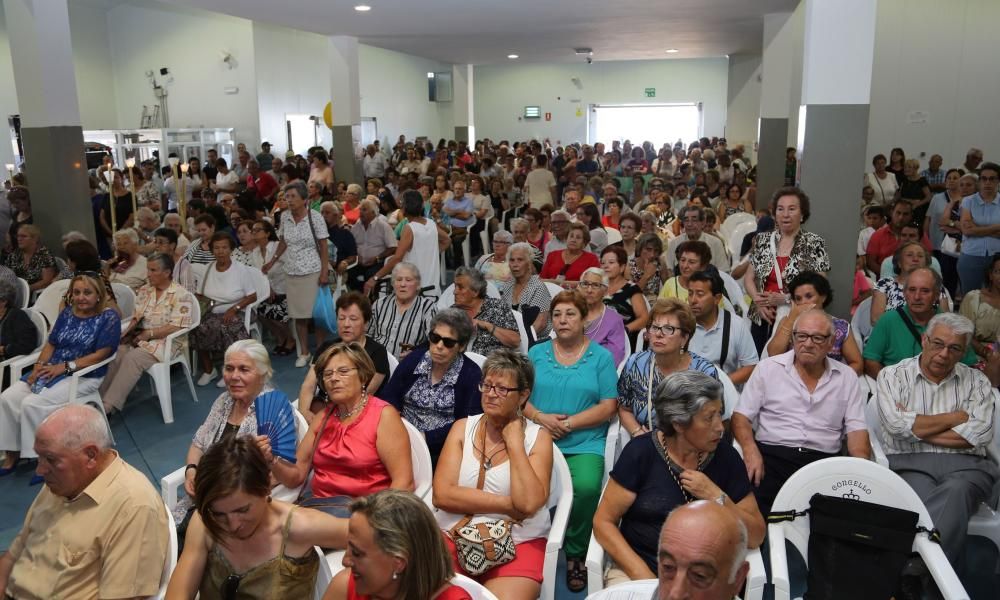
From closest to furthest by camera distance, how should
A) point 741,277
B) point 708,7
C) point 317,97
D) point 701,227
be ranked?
point 741,277 < point 701,227 < point 708,7 < point 317,97

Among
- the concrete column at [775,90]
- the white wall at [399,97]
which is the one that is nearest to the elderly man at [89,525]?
the concrete column at [775,90]

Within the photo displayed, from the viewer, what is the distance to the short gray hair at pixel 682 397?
8.39 ft

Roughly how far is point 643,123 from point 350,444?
2228 centimetres

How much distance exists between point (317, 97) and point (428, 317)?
45.2 feet

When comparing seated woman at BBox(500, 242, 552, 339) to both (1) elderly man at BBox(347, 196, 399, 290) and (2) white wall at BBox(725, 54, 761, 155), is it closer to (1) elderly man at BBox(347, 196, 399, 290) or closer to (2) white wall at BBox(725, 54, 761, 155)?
(1) elderly man at BBox(347, 196, 399, 290)

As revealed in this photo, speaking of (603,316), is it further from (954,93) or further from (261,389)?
(954,93)

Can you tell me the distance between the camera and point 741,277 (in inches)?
218

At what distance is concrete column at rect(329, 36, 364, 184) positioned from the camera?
10672mm

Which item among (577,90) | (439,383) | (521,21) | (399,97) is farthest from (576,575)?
(577,90)

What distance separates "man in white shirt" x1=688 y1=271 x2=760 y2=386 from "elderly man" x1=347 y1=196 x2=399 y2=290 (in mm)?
3763

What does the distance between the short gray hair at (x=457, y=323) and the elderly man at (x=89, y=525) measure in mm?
1451

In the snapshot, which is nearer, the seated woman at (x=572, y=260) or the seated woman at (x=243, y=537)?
the seated woman at (x=243, y=537)

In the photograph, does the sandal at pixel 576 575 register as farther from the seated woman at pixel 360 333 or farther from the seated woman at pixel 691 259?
the seated woman at pixel 691 259

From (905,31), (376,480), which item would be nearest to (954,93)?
(905,31)
